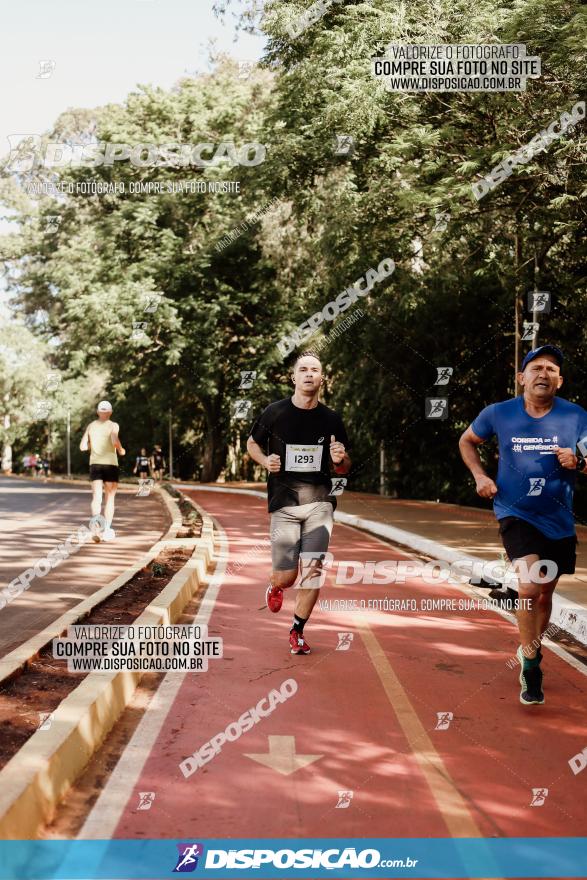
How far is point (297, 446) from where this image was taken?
725 cm

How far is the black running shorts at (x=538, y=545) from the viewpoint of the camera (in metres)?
6.16

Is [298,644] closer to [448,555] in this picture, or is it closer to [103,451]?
[448,555]

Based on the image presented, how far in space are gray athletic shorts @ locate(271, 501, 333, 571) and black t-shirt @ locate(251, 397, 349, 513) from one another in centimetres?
6

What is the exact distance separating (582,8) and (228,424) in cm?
3194

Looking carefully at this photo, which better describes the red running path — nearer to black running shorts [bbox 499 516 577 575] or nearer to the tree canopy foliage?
black running shorts [bbox 499 516 577 575]

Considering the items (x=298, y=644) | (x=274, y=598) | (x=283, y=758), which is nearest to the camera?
(x=283, y=758)

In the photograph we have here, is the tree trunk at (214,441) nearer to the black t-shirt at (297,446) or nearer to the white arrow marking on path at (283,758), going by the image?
the black t-shirt at (297,446)

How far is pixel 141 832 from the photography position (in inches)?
162

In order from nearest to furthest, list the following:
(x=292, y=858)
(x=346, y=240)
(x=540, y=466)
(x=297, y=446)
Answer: (x=292, y=858), (x=540, y=466), (x=297, y=446), (x=346, y=240)

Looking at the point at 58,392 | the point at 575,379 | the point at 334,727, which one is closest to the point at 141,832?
the point at 334,727

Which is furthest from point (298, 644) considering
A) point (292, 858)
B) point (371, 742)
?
point (292, 858)

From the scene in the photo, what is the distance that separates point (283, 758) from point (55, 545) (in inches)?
404

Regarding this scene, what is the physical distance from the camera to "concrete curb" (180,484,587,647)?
8.79 meters

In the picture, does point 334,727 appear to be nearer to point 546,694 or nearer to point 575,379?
point 546,694
